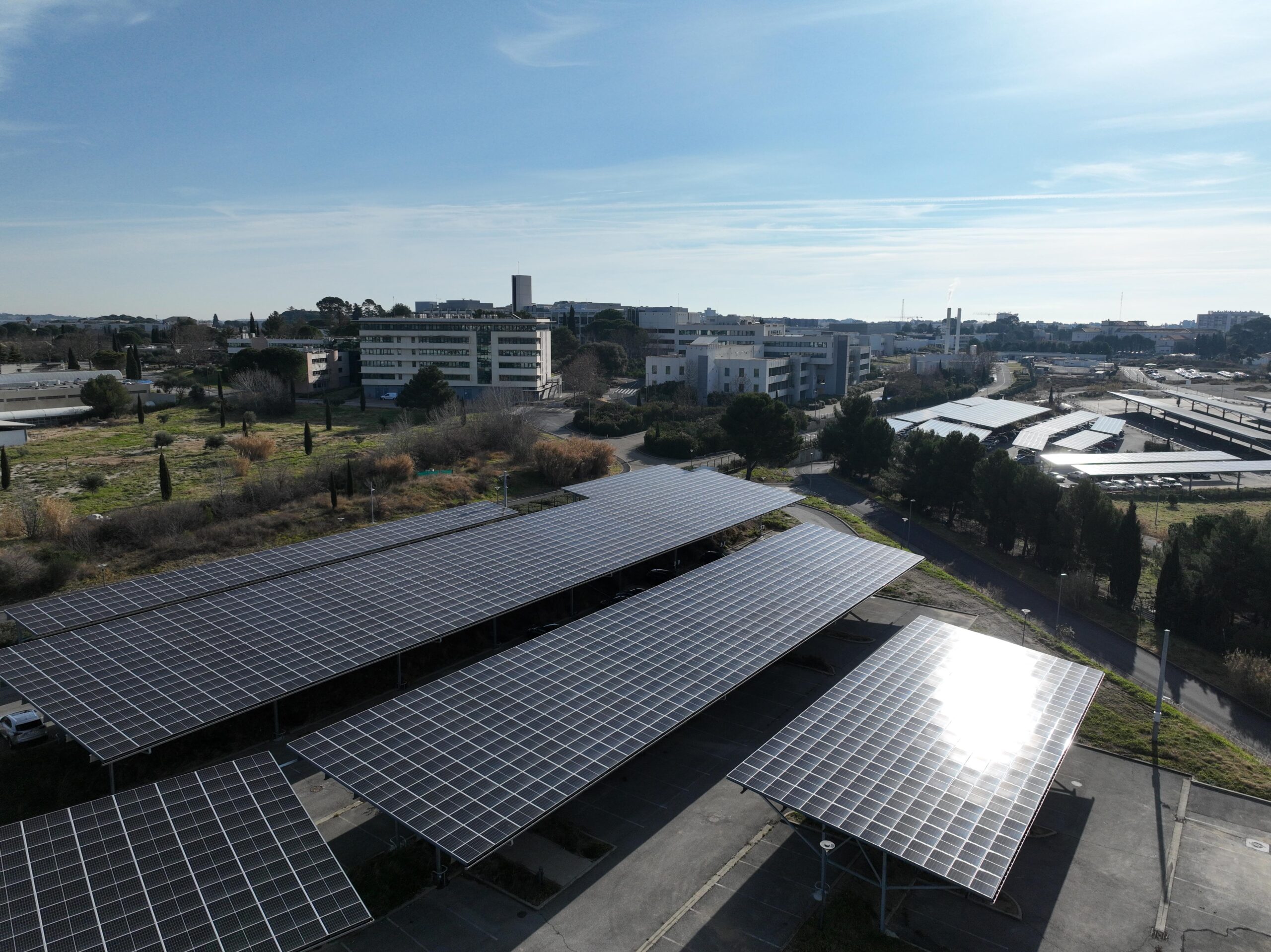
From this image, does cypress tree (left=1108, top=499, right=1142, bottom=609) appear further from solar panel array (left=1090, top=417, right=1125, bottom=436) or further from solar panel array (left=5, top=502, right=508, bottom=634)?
solar panel array (left=1090, top=417, right=1125, bottom=436)

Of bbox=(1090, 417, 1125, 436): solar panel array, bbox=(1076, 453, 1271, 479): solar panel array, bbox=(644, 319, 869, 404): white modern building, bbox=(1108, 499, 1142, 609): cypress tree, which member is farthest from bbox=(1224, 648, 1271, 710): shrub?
bbox=(1090, 417, 1125, 436): solar panel array

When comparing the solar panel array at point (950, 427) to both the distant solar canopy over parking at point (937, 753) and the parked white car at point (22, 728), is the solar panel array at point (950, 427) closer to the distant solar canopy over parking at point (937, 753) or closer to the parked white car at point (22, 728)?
the distant solar canopy over parking at point (937, 753)

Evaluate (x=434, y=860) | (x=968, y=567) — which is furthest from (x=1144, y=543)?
(x=434, y=860)

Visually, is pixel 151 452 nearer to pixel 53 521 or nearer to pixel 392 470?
pixel 392 470

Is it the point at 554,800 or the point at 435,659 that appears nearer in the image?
the point at 554,800

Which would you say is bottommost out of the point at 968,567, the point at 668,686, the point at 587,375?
the point at 968,567

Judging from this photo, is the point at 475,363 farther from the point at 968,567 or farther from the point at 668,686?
the point at 668,686

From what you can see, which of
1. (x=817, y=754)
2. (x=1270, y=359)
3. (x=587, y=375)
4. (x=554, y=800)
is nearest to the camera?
(x=554, y=800)
